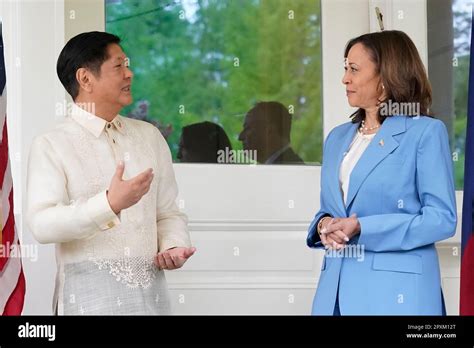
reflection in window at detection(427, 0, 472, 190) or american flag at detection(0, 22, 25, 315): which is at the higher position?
reflection in window at detection(427, 0, 472, 190)

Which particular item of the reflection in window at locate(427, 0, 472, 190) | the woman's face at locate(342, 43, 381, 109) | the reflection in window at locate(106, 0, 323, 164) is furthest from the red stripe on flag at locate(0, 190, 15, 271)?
the reflection in window at locate(427, 0, 472, 190)

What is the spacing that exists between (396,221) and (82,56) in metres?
0.94

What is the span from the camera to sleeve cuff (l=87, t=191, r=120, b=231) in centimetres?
262

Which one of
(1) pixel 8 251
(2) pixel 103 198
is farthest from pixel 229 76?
(2) pixel 103 198

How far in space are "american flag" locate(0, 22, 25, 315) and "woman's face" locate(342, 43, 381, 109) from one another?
103 cm

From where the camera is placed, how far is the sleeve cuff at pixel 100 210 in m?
2.62

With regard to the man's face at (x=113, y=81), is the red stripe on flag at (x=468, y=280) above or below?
below

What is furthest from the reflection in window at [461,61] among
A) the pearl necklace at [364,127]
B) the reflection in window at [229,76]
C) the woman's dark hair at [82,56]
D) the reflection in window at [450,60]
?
the woman's dark hair at [82,56]

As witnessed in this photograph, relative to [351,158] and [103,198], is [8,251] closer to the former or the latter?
[103,198]

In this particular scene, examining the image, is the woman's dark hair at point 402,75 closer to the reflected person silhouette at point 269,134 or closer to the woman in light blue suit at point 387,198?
the woman in light blue suit at point 387,198

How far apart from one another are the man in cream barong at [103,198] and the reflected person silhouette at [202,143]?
0.73m

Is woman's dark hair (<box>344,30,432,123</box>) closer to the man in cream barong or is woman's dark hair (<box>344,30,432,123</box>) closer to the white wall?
the man in cream barong

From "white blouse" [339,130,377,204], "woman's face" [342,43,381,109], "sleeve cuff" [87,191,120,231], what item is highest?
"woman's face" [342,43,381,109]
